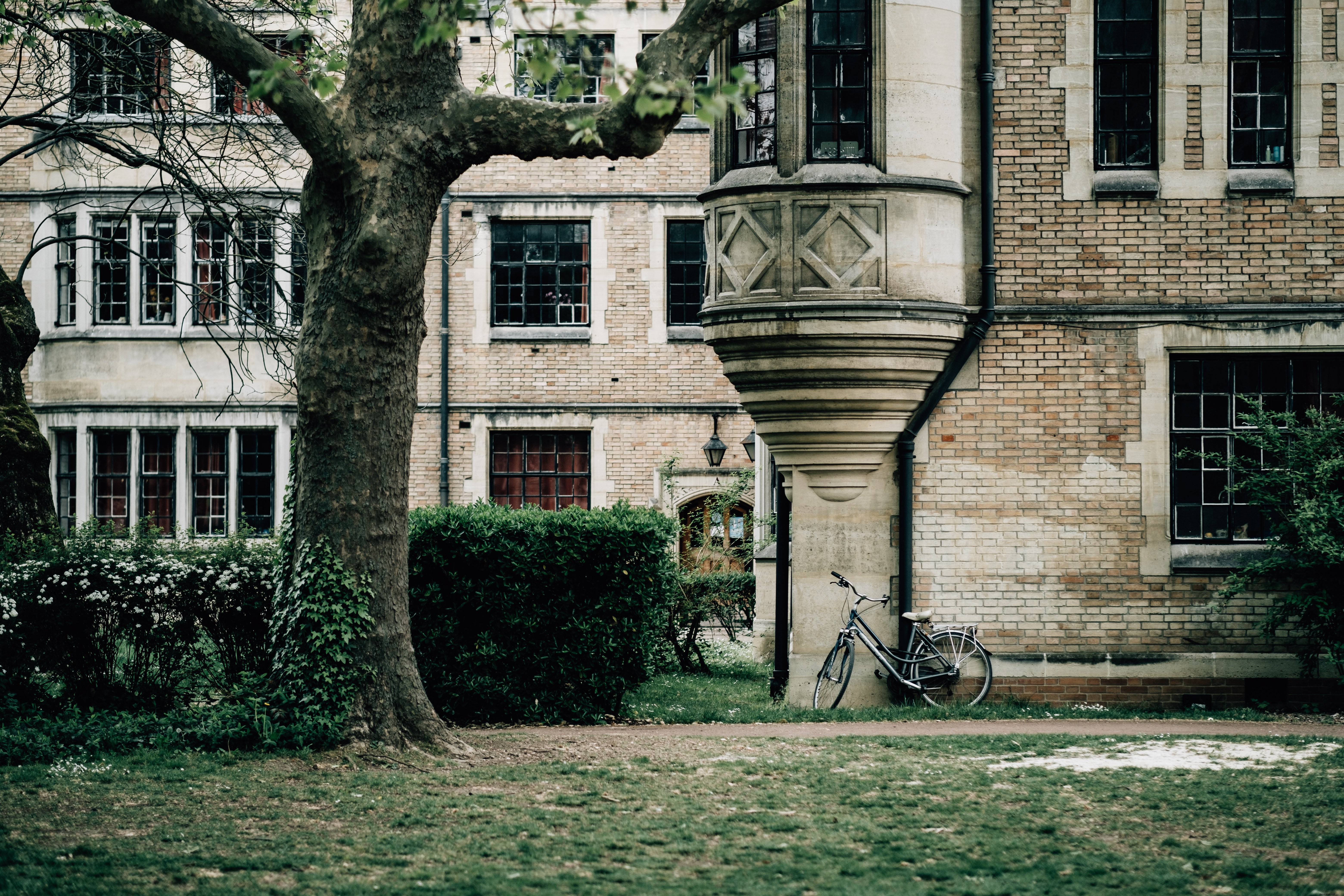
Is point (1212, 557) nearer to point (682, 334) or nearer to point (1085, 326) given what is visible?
point (1085, 326)

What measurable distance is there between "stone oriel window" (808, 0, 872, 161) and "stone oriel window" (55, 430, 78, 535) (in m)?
18.2

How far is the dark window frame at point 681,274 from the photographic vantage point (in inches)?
981

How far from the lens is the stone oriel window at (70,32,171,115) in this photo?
12961mm

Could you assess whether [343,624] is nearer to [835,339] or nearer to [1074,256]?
[835,339]

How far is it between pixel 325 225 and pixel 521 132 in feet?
4.93

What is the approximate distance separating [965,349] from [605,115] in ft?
16.6

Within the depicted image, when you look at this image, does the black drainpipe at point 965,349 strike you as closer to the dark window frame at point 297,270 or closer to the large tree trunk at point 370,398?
the large tree trunk at point 370,398

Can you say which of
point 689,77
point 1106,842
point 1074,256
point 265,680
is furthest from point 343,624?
point 1074,256

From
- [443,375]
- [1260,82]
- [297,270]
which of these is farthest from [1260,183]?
[297,270]

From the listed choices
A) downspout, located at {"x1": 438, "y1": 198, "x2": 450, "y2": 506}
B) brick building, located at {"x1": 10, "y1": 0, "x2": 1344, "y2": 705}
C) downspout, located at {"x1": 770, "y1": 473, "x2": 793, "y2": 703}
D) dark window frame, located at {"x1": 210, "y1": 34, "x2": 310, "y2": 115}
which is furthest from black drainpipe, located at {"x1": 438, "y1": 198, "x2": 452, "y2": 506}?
brick building, located at {"x1": 10, "y1": 0, "x2": 1344, "y2": 705}

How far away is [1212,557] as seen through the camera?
1233cm

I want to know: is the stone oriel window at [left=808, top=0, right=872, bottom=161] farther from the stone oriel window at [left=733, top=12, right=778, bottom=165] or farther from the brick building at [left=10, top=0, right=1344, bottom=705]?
the stone oriel window at [left=733, top=12, right=778, bottom=165]

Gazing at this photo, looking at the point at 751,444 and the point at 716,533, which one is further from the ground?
the point at 751,444

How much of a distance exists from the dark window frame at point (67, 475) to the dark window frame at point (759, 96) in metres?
17.4
